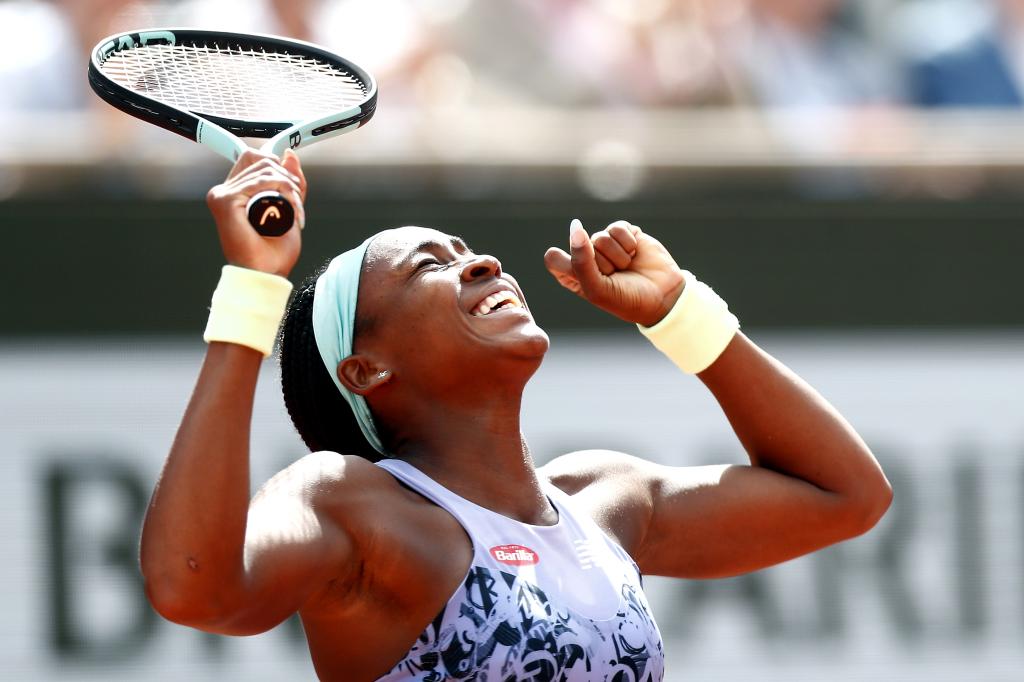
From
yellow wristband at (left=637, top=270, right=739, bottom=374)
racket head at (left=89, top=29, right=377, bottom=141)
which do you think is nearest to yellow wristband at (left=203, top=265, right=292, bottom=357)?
racket head at (left=89, top=29, right=377, bottom=141)

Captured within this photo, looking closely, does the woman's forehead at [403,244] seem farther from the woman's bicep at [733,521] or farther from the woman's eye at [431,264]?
the woman's bicep at [733,521]

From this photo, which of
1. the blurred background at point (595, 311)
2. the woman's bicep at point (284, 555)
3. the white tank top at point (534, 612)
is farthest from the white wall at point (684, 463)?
the woman's bicep at point (284, 555)

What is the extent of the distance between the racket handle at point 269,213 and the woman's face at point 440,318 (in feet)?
1.49

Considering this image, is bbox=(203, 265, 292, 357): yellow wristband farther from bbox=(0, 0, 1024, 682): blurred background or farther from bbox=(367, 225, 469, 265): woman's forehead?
bbox=(0, 0, 1024, 682): blurred background

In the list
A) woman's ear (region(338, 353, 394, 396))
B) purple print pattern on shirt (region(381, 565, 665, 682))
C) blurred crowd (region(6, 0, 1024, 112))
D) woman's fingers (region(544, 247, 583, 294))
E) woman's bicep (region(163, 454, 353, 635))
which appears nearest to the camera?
woman's bicep (region(163, 454, 353, 635))

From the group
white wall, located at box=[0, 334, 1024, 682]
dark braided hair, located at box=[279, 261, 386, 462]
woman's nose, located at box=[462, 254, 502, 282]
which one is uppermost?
woman's nose, located at box=[462, 254, 502, 282]

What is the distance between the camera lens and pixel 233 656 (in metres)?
4.73

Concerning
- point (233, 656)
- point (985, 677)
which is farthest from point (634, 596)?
point (985, 677)

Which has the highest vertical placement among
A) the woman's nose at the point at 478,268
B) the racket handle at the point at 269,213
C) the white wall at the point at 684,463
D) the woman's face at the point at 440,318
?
the racket handle at the point at 269,213

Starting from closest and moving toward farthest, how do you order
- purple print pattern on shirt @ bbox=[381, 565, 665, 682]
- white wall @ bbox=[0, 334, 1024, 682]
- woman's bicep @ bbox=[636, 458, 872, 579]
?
purple print pattern on shirt @ bbox=[381, 565, 665, 682] < woman's bicep @ bbox=[636, 458, 872, 579] < white wall @ bbox=[0, 334, 1024, 682]

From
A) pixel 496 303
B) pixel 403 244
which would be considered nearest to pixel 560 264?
pixel 496 303

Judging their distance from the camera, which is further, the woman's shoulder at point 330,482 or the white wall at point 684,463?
the white wall at point 684,463

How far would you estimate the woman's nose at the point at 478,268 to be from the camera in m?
2.60

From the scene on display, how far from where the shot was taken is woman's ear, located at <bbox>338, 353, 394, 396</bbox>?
2580mm
